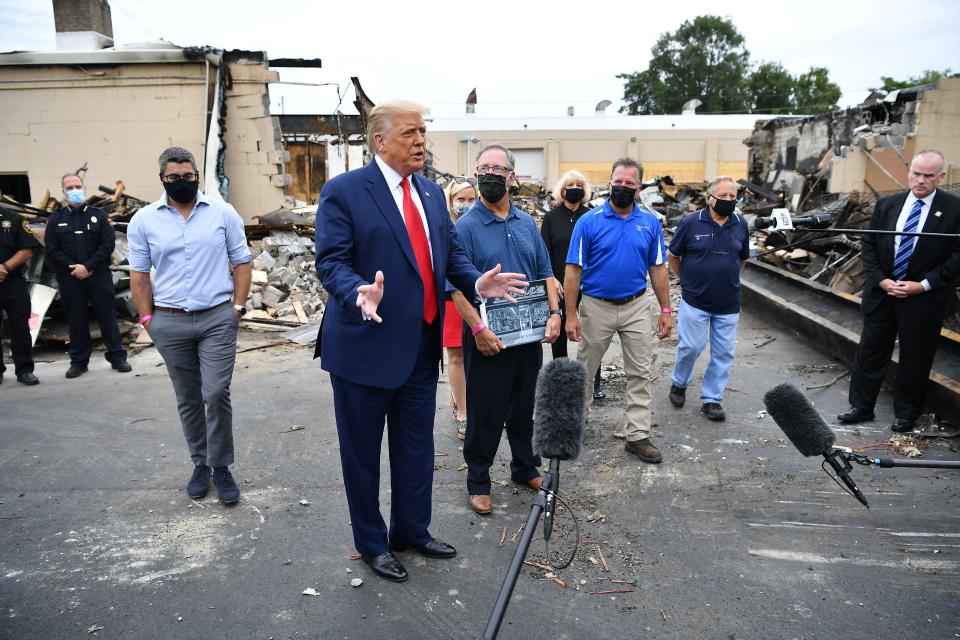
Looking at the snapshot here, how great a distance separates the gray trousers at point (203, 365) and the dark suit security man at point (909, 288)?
4.87 metres

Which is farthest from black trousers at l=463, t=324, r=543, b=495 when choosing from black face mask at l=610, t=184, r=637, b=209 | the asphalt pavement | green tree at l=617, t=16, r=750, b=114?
green tree at l=617, t=16, r=750, b=114

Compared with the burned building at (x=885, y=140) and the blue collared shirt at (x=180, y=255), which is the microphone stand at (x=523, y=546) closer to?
the blue collared shirt at (x=180, y=255)

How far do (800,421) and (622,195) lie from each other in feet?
7.48

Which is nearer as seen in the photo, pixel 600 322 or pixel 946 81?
pixel 600 322

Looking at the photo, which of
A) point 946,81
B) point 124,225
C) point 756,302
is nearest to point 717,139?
point 946,81

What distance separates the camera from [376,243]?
303cm

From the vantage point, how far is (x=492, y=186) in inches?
159

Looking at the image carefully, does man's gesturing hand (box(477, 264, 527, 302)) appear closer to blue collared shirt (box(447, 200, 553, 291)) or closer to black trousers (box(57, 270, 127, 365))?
blue collared shirt (box(447, 200, 553, 291))

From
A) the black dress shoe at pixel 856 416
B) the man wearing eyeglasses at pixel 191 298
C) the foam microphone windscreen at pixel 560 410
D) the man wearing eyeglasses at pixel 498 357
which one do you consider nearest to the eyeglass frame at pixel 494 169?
the man wearing eyeglasses at pixel 498 357

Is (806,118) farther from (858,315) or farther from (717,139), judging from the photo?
(717,139)

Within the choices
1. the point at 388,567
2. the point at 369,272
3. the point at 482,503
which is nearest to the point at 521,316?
the point at 482,503

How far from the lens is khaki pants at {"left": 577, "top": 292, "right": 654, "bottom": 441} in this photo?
4.79m

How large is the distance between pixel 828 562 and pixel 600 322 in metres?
2.18

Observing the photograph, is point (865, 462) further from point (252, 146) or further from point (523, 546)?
point (252, 146)
